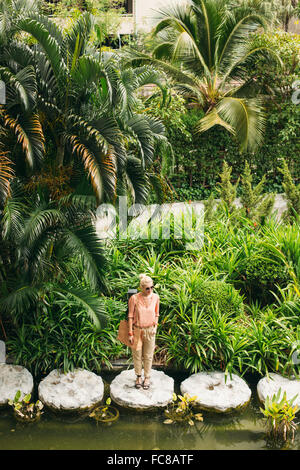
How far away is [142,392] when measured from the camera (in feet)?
15.6

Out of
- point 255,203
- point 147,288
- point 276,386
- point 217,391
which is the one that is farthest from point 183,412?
point 255,203

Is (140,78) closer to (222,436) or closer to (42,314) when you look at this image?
(42,314)

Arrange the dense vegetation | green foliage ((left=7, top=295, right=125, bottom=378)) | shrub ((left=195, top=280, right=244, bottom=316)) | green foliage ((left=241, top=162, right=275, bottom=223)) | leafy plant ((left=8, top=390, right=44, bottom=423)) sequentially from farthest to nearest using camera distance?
green foliage ((left=241, top=162, right=275, bottom=223)) → shrub ((left=195, top=280, right=244, bottom=316)) → green foliage ((left=7, top=295, right=125, bottom=378)) → the dense vegetation → leafy plant ((left=8, top=390, right=44, bottom=423))

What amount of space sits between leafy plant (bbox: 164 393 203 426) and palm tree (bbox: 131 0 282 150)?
274 inches

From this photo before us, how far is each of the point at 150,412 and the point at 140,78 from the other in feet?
13.1

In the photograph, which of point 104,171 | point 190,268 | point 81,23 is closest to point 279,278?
point 190,268

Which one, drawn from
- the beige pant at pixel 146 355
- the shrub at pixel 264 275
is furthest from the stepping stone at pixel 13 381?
the shrub at pixel 264 275

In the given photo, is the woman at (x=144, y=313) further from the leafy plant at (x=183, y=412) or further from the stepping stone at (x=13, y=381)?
the stepping stone at (x=13, y=381)

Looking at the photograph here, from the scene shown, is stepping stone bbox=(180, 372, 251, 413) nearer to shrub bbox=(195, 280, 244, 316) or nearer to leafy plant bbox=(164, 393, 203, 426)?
leafy plant bbox=(164, 393, 203, 426)

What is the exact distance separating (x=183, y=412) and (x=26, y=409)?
1.65 metres

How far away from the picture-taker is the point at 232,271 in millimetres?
6191

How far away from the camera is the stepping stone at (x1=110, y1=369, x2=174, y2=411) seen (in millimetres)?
4621

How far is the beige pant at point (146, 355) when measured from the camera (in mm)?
4691

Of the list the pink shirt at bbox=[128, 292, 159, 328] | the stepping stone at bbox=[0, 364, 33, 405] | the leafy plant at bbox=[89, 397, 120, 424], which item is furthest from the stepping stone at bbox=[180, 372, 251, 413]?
the stepping stone at bbox=[0, 364, 33, 405]
